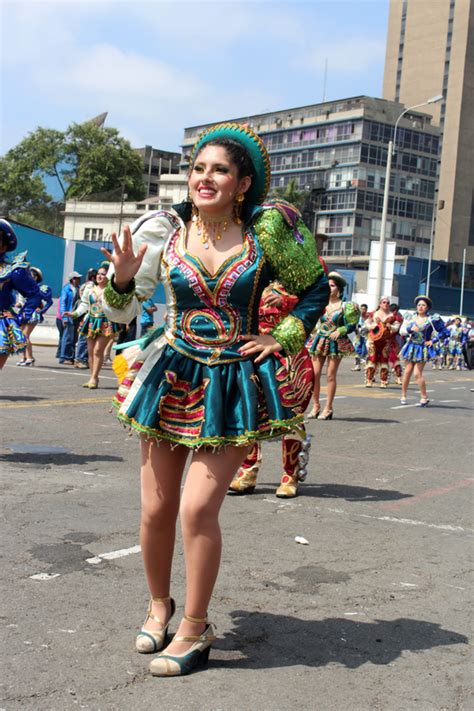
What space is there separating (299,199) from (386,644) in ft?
268

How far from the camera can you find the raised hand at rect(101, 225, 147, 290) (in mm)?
3838

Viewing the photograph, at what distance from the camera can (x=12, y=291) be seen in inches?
344

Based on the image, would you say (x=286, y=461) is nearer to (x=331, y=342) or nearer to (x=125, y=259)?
(x=125, y=259)

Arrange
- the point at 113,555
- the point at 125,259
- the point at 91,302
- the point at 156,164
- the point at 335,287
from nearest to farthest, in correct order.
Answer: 1. the point at 125,259
2. the point at 113,555
3. the point at 335,287
4. the point at 91,302
5. the point at 156,164

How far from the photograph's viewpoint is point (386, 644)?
13.4 ft

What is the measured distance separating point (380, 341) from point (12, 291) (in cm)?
1270

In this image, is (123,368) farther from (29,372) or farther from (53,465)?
(29,372)

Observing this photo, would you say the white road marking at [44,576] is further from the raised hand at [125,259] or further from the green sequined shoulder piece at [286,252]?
the green sequined shoulder piece at [286,252]

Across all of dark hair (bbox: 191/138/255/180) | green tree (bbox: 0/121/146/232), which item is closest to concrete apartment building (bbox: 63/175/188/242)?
green tree (bbox: 0/121/146/232)

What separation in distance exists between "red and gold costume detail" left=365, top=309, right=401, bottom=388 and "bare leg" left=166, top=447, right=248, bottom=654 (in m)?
16.8

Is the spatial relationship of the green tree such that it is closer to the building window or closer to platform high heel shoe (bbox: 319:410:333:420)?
the building window

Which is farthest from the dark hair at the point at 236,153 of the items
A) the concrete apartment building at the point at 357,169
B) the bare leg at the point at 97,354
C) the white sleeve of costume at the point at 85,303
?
the concrete apartment building at the point at 357,169

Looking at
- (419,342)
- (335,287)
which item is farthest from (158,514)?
(419,342)

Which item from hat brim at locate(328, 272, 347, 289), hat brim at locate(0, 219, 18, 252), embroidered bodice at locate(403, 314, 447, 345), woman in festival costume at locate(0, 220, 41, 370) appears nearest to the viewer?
hat brim at locate(0, 219, 18, 252)
